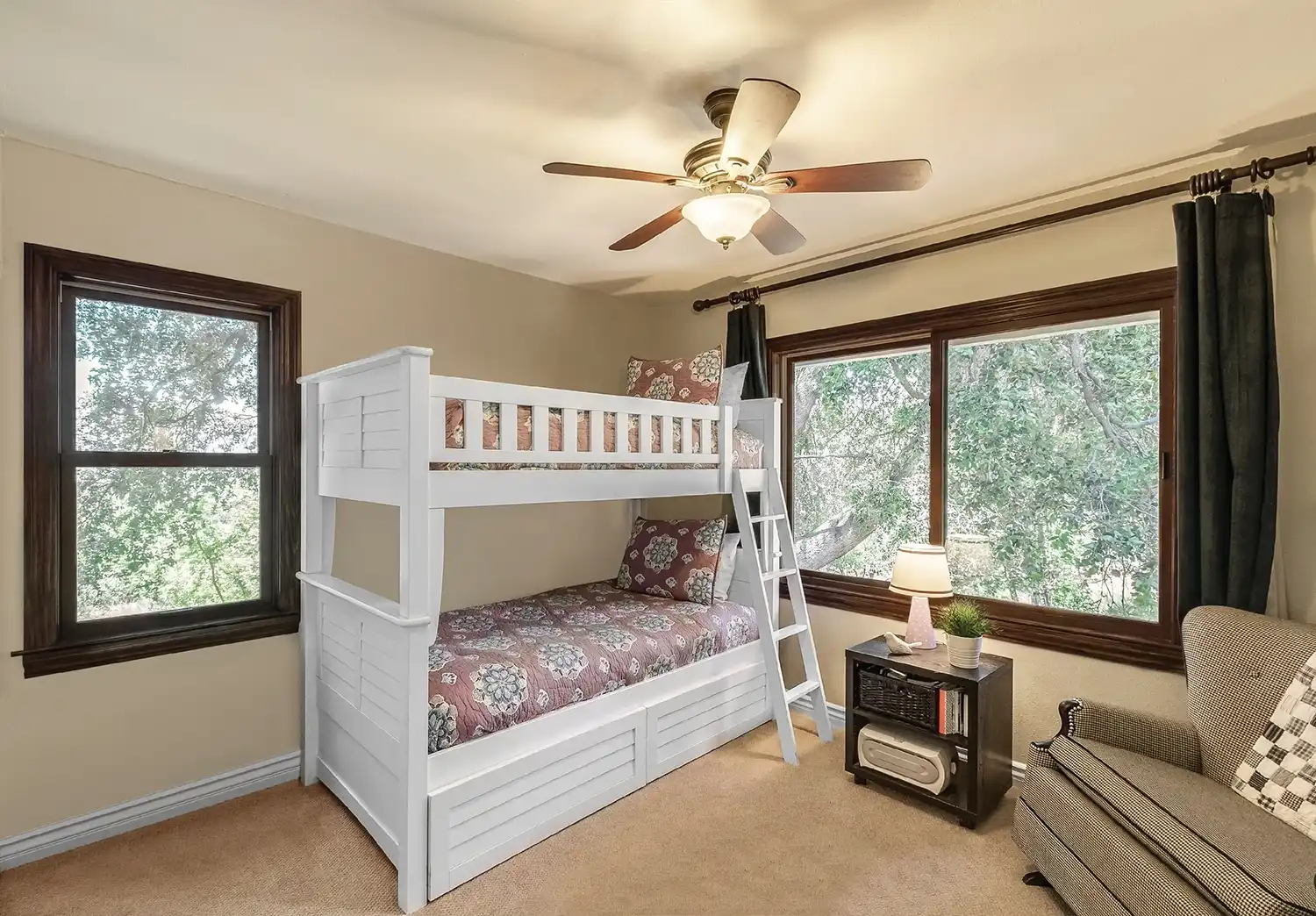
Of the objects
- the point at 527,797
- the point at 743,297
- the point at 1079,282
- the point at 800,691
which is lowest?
the point at 527,797

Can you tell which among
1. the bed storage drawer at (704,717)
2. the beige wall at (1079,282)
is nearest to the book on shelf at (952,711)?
the beige wall at (1079,282)

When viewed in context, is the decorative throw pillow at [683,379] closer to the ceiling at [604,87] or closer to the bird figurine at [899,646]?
the ceiling at [604,87]

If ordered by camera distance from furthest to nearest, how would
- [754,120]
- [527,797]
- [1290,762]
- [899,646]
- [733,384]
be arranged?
[733,384] < [899,646] < [527,797] < [1290,762] < [754,120]

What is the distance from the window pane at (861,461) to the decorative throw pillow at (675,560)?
2.01 ft

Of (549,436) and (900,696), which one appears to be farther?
(900,696)

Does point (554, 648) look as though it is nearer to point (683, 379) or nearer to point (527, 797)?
point (527, 797)

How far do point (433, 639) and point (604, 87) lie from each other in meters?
1.82

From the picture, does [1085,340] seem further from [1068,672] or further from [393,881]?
[393,881]

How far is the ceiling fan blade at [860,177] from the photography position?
1788mm

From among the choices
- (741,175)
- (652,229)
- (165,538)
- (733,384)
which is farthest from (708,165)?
(165,538)

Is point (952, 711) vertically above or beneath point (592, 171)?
beneath

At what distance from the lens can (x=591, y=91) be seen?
1921 millimetres

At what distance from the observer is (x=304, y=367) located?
113 inches

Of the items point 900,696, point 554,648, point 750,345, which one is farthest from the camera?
point 750,345
